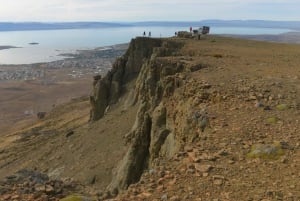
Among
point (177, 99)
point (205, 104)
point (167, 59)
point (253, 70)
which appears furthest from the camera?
point (167, 59)

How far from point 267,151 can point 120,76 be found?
34.1 m

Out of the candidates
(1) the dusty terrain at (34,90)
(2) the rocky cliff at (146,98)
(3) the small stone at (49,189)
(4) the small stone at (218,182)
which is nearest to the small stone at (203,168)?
(4) the small stone at (218,182)

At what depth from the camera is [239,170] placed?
11.6 metres

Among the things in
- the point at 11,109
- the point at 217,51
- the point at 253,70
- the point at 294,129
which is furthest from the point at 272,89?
the point at 11,109

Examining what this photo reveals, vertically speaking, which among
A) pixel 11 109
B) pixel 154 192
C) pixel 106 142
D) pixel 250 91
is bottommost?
pixel 11 109

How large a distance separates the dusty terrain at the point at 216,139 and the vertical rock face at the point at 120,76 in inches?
348

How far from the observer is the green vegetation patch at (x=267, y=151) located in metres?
12.4

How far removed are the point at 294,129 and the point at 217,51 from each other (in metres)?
21.8

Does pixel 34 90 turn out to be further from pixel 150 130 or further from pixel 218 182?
pixel 218 182

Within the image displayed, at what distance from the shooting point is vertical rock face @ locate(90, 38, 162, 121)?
43906mm

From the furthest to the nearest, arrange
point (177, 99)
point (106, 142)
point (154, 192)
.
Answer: point (106, 142) < point (177, 99) < point (154, 192)

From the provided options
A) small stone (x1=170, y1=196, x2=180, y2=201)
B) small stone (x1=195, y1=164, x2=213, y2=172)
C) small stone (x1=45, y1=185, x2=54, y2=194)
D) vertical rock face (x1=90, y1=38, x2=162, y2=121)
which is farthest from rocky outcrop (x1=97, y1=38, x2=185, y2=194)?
vertical rock face (x1=90, y1=38, x2=162, y2=121)

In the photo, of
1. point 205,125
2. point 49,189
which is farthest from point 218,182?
point 49,189

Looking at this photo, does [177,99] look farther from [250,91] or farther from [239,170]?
[239,170]
